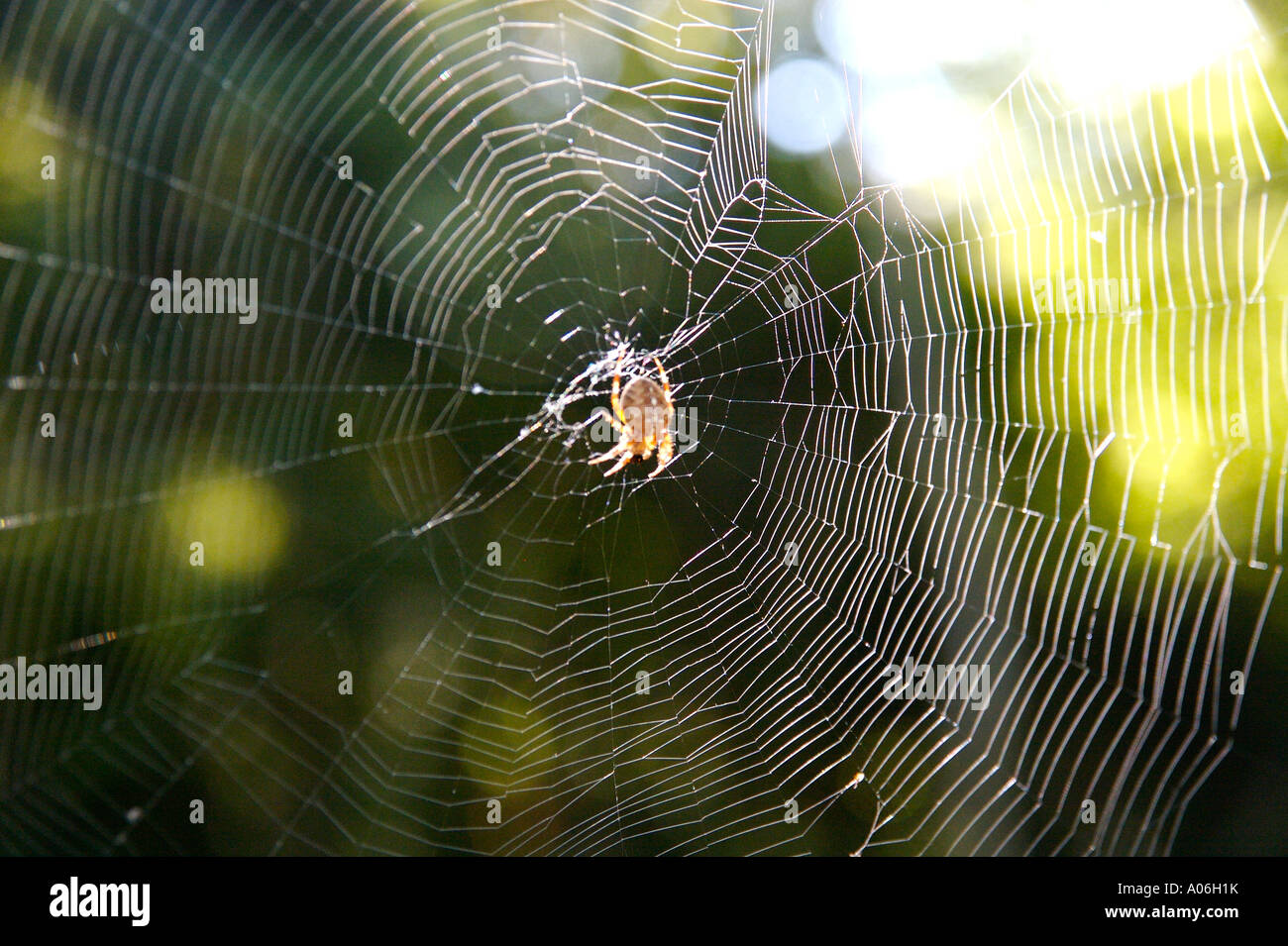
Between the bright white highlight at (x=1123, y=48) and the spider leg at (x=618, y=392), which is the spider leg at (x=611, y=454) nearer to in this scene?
the spider leg at (x=618, y=392)

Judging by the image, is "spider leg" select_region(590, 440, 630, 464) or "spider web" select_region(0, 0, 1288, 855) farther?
"spider leg" select_region(590, 440, 630, 464)

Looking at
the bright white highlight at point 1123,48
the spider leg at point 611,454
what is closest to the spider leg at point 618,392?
the spider leg at point 611,454

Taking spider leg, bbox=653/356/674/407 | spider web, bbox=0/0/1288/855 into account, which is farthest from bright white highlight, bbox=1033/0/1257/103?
spider leg, bbox=653/356/674/407

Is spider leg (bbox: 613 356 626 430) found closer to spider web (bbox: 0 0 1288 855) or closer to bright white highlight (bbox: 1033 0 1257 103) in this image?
spider web (bbox: 0 0 1288 855)

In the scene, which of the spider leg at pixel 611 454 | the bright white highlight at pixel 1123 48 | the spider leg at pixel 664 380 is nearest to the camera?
the bright white highlight at pixel 1123 48

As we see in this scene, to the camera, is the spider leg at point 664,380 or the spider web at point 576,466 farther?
the spider leg at point 664,380

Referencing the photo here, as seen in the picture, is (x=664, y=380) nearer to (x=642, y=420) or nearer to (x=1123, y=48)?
(x=642, y=420)
